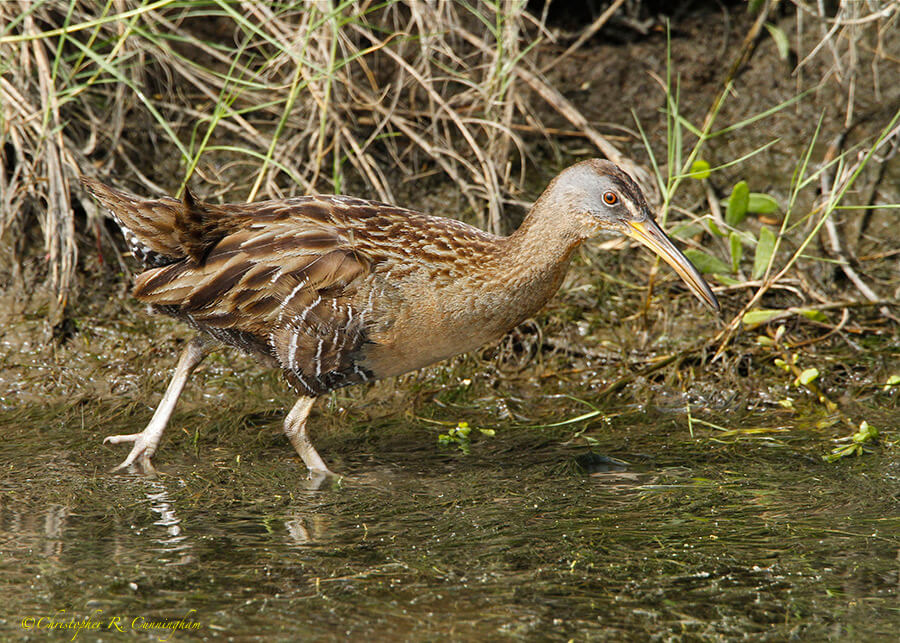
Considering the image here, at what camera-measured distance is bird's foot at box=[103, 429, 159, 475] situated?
4531 millimetres

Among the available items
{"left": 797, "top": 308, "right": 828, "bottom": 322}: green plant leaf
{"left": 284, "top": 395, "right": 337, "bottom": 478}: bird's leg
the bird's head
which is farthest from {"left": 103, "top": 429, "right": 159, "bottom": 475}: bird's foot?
{"left": 797, "top": 308, "right": 828, "bottom": 322}: green plant leaf

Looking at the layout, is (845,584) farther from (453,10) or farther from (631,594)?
(453,10)

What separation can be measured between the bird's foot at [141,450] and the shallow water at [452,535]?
85mm

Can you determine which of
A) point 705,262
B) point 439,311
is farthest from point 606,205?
point 705,262

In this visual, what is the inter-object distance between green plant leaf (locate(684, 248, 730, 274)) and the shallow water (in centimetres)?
85

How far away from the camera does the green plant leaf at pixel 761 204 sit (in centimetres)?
560

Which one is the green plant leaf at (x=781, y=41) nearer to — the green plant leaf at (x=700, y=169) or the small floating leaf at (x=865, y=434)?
the green plant leaf at (x=700, y=169)

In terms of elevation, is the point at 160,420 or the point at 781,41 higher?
the point at 781,41

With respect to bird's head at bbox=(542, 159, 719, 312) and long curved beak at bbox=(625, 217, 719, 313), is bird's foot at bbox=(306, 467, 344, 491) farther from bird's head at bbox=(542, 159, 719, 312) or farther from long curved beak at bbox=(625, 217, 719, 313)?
long curved beak at bbox=(625, 217, 719, 313)

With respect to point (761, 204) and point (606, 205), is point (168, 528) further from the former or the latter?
point (761, 204)

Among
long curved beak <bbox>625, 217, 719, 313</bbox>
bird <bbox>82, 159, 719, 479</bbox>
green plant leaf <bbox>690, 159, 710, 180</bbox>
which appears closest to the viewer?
bird <bbox>82, 159, 719, 479</bbox>

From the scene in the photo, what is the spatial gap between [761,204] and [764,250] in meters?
0.28

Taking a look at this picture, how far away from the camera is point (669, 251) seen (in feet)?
14.7

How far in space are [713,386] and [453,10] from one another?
2600 mm
